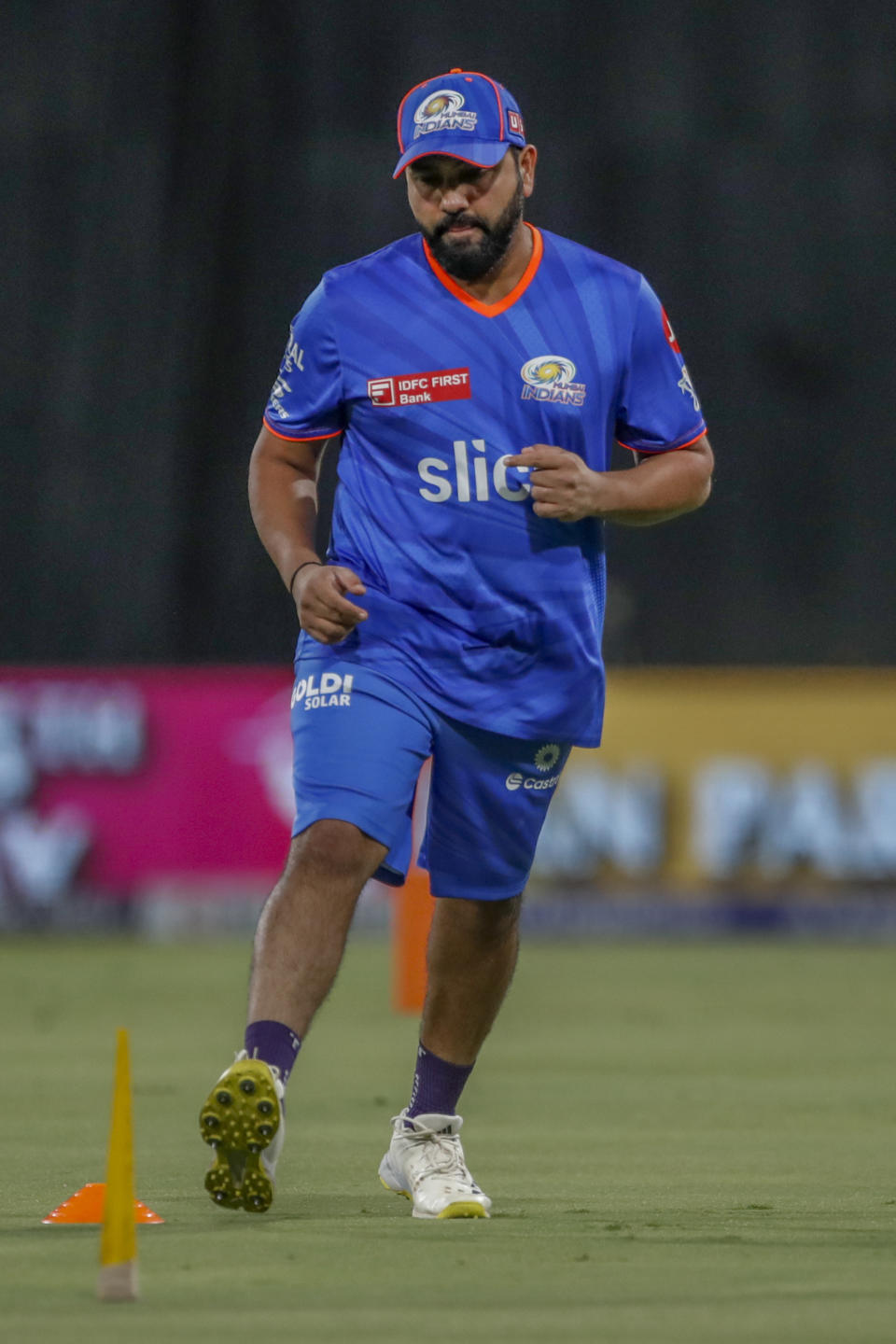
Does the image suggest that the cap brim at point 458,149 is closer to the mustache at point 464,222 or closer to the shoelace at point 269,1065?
the mustache at point 464,222

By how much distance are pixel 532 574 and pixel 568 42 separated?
15920mm

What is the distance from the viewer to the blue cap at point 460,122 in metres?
4.94

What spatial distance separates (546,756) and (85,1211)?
53.0 inches

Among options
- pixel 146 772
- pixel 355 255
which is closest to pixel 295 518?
pixel 146 772

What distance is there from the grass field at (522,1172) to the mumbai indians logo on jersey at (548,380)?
1635 mm

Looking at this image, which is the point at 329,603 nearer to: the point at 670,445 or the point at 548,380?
the point at 548,380

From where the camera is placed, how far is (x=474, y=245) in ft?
16.5

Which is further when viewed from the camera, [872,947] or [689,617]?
[689,617]

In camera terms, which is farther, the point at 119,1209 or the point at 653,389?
the point at 653,389

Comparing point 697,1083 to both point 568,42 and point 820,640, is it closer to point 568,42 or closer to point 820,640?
point 820,640

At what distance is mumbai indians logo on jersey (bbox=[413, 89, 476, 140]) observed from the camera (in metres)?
4.95

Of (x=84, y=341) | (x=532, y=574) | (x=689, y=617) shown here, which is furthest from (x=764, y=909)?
(x=532, y=574)

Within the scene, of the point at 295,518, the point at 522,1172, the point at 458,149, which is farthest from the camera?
the point at 522,1172

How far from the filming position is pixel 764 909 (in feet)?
47.9
